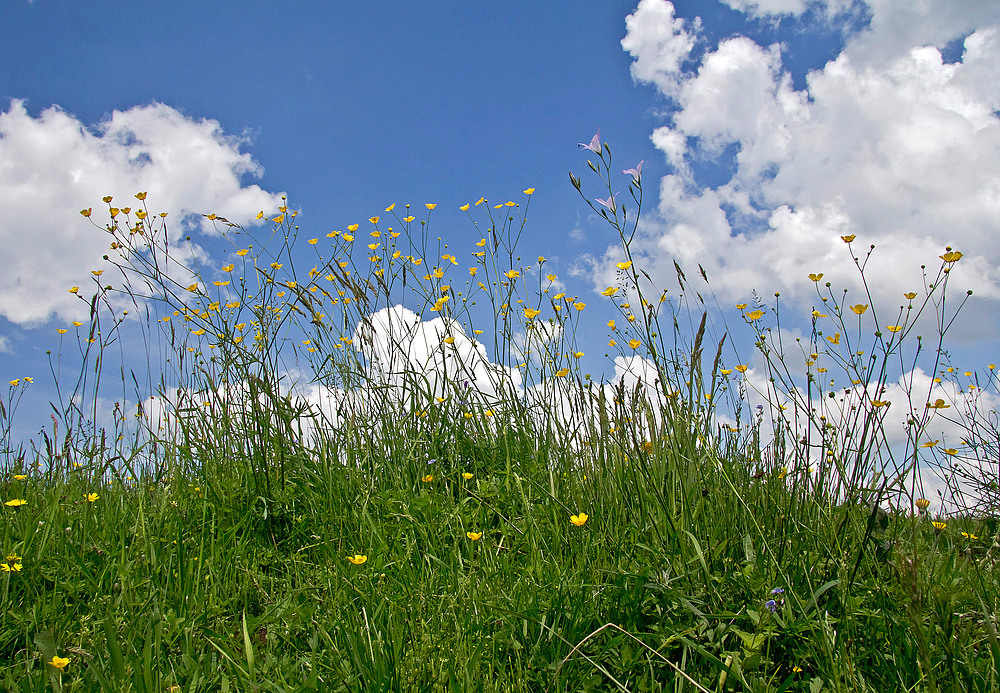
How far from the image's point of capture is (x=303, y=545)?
2.49m

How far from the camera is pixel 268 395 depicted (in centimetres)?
269

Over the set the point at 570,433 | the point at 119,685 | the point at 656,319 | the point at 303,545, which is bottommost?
the point at 119,685

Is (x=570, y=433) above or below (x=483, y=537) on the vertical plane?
above

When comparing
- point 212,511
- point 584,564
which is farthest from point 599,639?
point 212,511

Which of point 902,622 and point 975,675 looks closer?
point 975,675

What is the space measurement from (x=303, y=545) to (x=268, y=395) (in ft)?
2.05

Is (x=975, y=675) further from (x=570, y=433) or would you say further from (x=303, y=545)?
(x=303, y=545)

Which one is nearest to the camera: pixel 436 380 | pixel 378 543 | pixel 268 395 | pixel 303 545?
pixel 378 543

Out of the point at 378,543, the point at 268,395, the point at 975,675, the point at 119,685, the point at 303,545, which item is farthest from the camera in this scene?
the point at 268,395

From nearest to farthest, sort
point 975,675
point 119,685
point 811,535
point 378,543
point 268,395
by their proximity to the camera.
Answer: point 975,675, point 119,685, point 811,535, point 378,543, point 268,395

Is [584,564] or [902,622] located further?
[584,564]

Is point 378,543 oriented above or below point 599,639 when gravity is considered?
above

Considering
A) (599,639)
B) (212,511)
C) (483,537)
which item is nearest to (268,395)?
(212,511)

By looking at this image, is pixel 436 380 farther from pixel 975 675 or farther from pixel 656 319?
pixel 975 675
